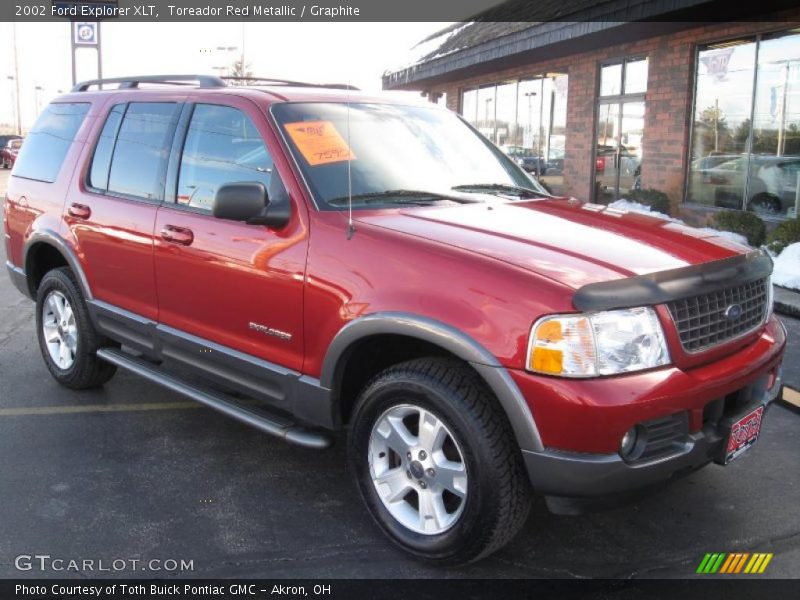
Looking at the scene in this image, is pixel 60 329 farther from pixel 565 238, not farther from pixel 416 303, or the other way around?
pixel 565 238

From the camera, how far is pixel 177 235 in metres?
4.07

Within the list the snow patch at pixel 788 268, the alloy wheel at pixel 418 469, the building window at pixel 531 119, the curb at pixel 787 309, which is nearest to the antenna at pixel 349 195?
the alloy wheel at pixel 418 469

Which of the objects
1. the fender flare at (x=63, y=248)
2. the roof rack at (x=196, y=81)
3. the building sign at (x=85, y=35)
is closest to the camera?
the roof rack at (x=196, y=81)

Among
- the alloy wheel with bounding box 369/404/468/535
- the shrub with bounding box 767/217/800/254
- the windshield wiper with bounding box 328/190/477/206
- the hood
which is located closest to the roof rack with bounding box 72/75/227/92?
the windshield wiper with bounding box 328/190/477/206

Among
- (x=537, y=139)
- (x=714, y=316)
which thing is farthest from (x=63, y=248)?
(x=537, y=139)

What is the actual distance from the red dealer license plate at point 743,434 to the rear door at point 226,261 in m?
1.84

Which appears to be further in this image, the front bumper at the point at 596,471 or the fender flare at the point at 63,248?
the fender flare at the point at 63,248

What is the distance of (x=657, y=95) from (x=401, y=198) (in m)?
9.80

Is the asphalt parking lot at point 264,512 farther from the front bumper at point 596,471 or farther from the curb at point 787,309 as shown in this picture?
the curb at point 787,309

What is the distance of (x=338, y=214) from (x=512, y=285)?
0.99 metres

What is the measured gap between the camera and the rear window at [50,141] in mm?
5219

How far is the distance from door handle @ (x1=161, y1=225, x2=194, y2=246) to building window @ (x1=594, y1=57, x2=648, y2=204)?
34.0 feet

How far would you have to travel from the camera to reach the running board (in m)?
3.52

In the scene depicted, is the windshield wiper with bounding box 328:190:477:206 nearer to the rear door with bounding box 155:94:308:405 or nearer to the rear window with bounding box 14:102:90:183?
the rear door with bounding box 155:94:308:405
